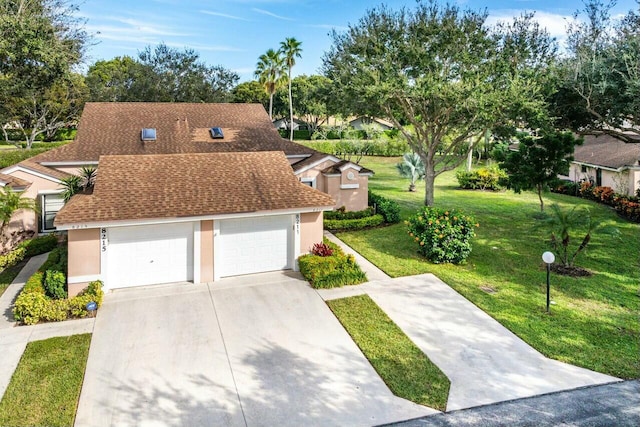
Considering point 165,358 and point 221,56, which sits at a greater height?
point 221,56

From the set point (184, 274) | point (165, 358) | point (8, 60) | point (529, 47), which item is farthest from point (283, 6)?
point (165, 358)

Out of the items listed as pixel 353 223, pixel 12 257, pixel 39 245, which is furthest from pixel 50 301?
pixel 353 223

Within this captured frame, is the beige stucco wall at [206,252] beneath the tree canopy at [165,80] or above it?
beneath

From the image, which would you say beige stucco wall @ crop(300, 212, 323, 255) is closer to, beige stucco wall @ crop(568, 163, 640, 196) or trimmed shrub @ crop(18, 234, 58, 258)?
trimmed shrub @ crop(18, 234, 58, 258)

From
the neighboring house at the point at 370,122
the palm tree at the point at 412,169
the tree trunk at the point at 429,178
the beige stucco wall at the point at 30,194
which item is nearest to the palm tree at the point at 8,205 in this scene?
the beige stucco wall at the point at 30,194

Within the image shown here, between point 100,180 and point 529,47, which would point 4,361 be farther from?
point 529,47

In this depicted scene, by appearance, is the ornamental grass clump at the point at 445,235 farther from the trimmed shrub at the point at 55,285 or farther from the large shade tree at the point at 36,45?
the large shade tree at the point at 36,45
